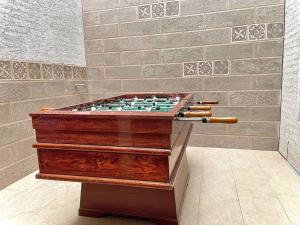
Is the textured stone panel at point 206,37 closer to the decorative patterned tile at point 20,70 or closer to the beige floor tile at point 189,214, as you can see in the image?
the decorative patterned tile at point 20,70

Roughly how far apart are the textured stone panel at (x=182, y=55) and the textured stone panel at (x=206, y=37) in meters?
0.08

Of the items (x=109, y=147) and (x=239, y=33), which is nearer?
(x=109, y=147)

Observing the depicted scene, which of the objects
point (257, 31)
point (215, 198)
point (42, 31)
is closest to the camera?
point (215, 198)

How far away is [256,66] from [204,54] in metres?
0.65

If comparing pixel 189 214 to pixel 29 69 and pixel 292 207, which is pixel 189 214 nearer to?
pixel 292 207

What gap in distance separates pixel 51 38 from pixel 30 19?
Result: 1.17 ft

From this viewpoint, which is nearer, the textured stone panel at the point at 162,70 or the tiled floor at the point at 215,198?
the tiled floor at the point at 215,198

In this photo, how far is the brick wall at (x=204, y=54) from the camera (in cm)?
289

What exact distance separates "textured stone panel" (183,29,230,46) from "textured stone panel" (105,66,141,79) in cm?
77

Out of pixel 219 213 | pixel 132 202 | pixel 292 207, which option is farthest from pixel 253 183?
pixel 132 202

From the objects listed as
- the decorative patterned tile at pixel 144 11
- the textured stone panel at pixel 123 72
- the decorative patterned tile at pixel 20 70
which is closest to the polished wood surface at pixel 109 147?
the decorative patterned tile at pixel 20 70

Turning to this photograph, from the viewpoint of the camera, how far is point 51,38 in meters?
2.87

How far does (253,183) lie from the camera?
2.19 m

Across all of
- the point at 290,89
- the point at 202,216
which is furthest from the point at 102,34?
the point at 202,216
